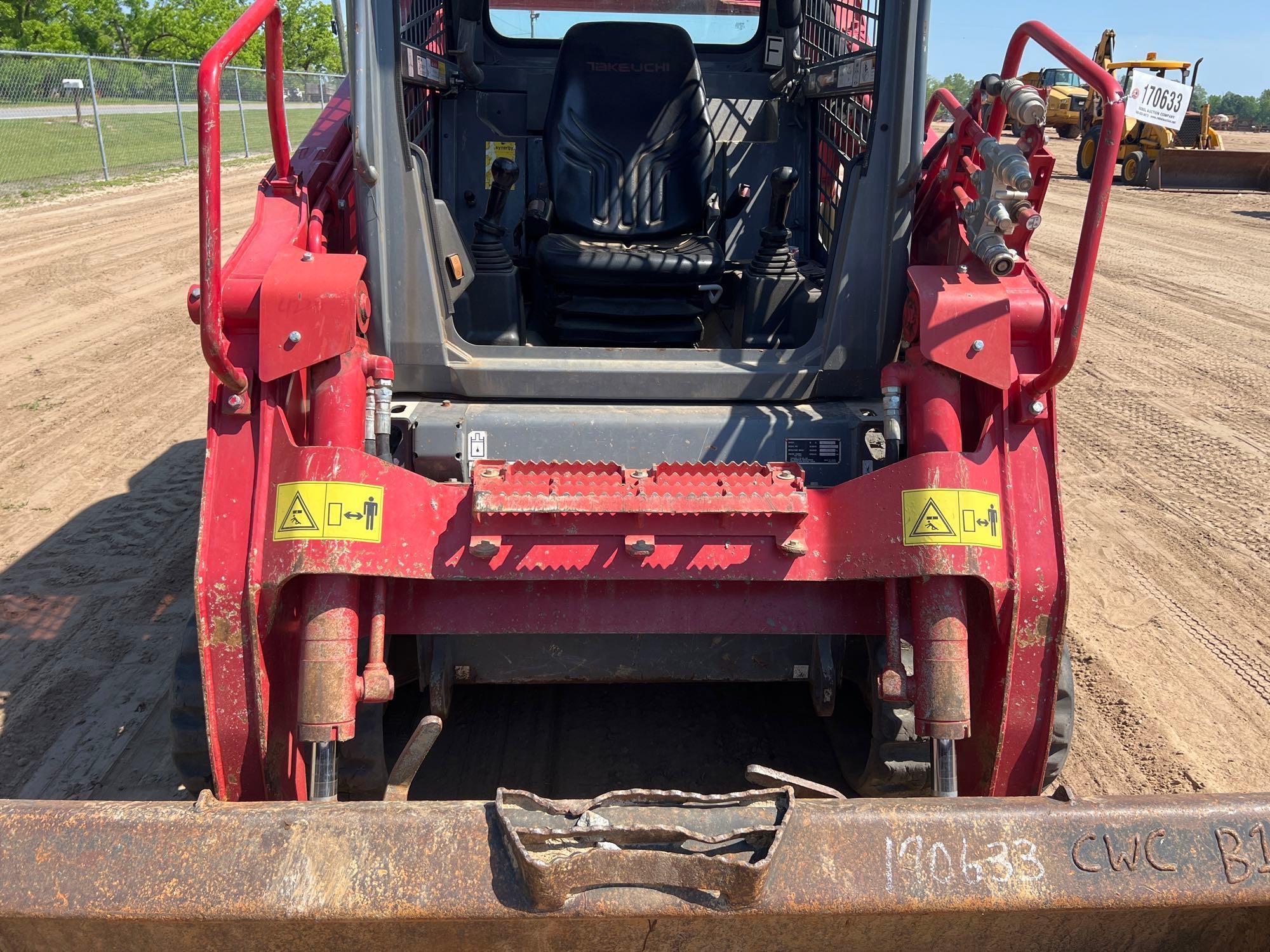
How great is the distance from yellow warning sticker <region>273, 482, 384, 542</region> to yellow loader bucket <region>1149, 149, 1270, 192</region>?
19637 millimetres

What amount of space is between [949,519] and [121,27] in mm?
48348

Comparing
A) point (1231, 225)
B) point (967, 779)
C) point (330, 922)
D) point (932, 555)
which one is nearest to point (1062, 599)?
point (932, 555)

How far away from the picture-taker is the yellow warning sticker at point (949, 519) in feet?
7.57

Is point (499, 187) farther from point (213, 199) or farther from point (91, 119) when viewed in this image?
point (91, 119)

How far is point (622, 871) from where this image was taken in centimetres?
170

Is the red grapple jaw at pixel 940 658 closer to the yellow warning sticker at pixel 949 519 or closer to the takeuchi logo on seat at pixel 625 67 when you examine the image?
the yellow warning sticker at pixel 949 519

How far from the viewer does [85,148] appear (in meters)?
18.5

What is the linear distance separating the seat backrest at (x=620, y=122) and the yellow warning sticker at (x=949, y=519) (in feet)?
6.82

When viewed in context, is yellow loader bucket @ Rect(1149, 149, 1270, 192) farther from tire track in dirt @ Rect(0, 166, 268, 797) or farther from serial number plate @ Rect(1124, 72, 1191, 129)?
tire track in dirt @ Rect(0, 166, 268, 797)

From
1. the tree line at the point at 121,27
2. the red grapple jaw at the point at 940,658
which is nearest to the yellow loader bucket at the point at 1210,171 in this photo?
the red grapple jaw at the point at 940,658

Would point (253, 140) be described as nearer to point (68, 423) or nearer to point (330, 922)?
point (68, 423)

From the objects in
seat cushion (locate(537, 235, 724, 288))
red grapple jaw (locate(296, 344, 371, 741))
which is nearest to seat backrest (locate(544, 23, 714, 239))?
seat cushion (locate(537, 235, 724, 288))

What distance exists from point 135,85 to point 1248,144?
31326mm

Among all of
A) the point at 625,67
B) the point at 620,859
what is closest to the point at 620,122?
the point at 625,67
